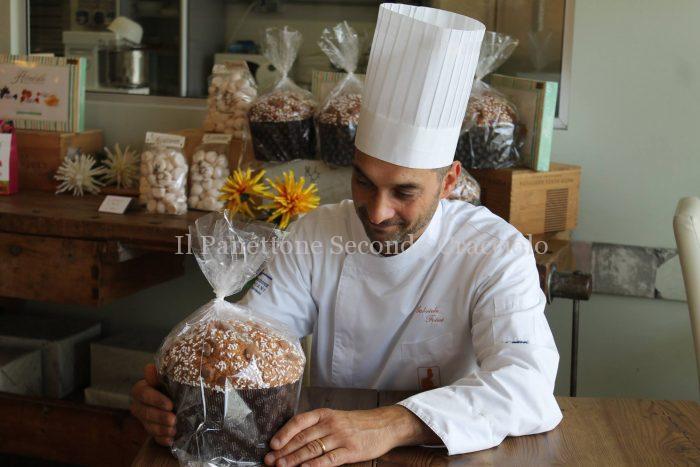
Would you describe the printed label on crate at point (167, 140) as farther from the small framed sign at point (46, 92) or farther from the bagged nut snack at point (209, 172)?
the small framed sign at point (46, 92)

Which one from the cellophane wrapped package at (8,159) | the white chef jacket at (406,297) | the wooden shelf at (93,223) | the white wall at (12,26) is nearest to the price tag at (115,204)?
the wooden shelf at (93,223)

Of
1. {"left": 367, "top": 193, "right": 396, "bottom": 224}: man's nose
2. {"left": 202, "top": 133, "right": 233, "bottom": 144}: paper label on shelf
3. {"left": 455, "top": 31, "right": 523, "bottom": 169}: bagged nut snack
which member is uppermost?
{"left": 455, "top": 31, "right": 523, "bottom": 169}: bagged nut snack

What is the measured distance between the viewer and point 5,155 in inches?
101

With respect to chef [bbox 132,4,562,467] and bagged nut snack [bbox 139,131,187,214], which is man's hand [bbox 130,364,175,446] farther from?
bagged nut snack [bbox 139,131,187,214]

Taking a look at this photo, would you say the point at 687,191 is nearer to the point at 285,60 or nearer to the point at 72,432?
the point at 285,60

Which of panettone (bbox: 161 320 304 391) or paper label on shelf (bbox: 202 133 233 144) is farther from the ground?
paper label on shelf (bbox: 202 133 233 144)

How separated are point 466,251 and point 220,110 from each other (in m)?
1.08

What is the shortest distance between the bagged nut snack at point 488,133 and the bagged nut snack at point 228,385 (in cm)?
106

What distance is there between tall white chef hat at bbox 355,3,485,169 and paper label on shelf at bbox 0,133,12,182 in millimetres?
1481

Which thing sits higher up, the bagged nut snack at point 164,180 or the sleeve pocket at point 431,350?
the bagged nut snack at point 164,180

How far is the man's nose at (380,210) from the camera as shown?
147 cm

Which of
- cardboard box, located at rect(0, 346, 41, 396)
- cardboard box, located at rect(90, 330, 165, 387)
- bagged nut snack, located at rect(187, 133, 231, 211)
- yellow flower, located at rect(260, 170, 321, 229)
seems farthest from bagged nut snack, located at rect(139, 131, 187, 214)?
cardboard box, located at rect(0, 346, 41, 396)

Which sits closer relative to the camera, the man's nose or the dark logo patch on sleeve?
the man's nose

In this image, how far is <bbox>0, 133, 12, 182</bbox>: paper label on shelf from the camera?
2551 millimetres
